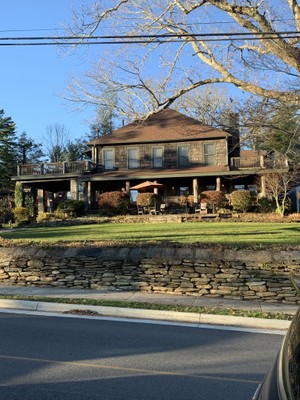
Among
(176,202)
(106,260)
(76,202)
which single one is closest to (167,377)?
(106,260)

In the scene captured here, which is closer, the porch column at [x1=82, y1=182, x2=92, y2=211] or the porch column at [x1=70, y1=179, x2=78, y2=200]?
the porch column at [x1=82, y1=182, x2=92, y2=211]

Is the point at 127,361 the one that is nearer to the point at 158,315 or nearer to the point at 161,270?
the point at 158,315

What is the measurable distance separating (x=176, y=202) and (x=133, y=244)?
20.3 metres

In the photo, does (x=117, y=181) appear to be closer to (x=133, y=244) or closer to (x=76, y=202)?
(x=76, y=202)

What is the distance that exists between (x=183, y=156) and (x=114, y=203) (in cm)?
768

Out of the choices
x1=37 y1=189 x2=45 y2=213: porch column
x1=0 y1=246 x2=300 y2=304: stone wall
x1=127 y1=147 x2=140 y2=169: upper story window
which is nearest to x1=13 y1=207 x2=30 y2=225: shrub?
x1=37 y1=189 x2=45 y2=213: porch column

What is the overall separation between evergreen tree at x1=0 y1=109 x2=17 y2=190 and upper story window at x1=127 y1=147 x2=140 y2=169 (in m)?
27.9

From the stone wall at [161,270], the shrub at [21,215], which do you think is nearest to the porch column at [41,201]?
the shrub at [21,215]

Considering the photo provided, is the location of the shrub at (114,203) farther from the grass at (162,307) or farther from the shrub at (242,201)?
the grass at (162,307)

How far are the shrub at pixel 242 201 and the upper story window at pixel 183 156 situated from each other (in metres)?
6.60

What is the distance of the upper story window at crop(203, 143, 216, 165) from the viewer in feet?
104

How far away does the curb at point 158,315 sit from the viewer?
8.06 m

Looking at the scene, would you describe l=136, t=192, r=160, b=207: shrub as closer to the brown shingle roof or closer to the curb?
the brown shingle roof

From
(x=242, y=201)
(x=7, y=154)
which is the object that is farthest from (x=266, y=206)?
(x=7, y=154)
